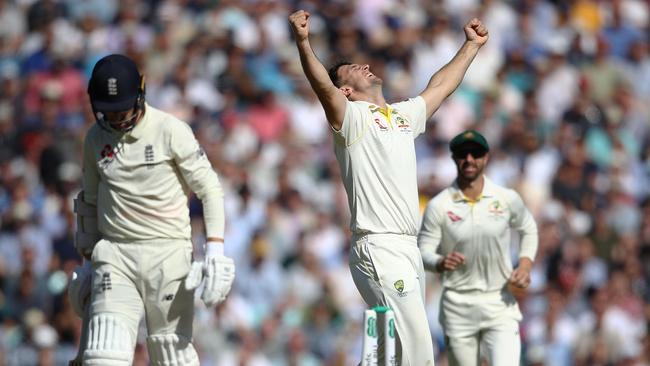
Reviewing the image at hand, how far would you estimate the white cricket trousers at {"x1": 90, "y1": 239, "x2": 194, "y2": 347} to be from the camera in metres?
8.30

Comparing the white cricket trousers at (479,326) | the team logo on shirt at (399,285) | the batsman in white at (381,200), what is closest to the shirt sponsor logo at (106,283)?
the batsman in white at (381,200)

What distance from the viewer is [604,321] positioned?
1446 centimetres

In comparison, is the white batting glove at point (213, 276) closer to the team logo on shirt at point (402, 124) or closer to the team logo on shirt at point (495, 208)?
the team logo on shirt at point (402, 124)

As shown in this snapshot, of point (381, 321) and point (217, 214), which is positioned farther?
point (217, 214)

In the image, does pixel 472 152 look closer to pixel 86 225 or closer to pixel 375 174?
pixel 375 174

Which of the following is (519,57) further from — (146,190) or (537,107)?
(146,190)

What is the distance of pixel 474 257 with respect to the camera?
9805mm

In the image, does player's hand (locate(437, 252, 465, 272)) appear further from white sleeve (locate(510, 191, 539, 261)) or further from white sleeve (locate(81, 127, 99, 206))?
white sleeve (locate(81, 127, 99, 206))

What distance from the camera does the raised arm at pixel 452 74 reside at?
28.5ft

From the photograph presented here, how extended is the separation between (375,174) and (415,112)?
61cm

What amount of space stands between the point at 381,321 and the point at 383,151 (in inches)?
40.0

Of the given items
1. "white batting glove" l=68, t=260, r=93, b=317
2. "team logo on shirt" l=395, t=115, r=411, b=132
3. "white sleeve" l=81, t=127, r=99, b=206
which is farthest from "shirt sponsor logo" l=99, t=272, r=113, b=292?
"team logo on shirt" l=395, t=115, r=411, b=132

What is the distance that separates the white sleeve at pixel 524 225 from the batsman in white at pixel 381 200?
1907 millimetres

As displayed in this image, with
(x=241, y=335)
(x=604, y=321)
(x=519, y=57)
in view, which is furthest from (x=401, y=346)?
(x=519, y=57)
